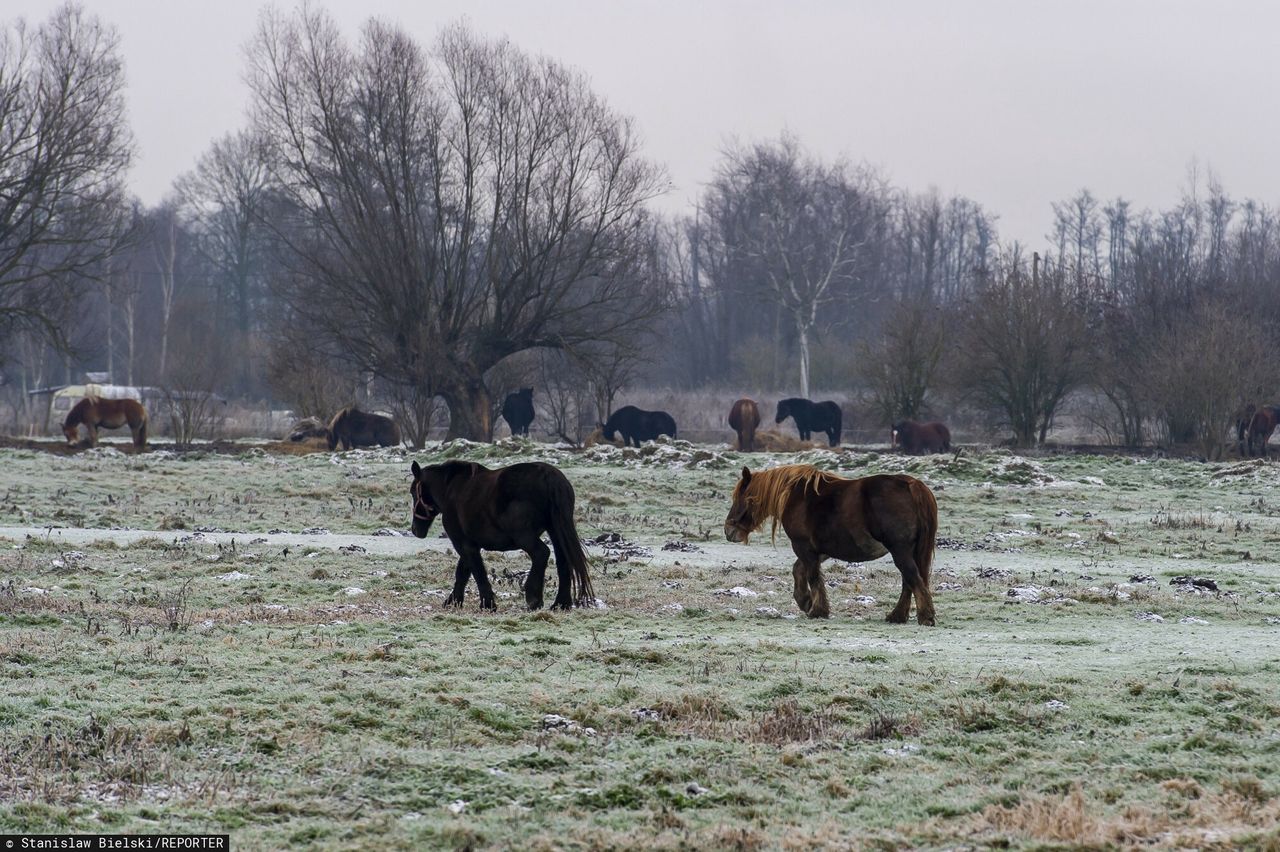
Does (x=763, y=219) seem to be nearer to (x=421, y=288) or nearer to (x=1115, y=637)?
(x=421, y=288)

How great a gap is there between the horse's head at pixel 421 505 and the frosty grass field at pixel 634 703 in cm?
61

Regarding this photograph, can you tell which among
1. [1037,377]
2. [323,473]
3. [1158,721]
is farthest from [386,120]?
[1158,721]

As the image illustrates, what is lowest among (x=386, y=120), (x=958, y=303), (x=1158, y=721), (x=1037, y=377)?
(x=1158, y=721)

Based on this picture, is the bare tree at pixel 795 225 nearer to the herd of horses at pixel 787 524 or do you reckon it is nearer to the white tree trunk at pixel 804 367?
the white tree trunk at pixel 804 367

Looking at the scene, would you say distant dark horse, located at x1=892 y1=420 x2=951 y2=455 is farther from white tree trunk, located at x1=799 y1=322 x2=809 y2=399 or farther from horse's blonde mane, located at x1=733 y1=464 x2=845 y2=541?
white tree trunk, located at x1=799 y1=322 x2=809 y2=399

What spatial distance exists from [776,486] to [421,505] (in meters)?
3.42

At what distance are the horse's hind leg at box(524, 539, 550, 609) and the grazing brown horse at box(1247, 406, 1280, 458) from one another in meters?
31.3

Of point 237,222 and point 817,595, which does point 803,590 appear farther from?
point 237,222

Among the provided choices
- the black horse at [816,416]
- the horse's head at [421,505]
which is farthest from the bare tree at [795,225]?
the horse's head at [421,505]

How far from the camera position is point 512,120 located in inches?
1597

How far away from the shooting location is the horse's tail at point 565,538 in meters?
12.3

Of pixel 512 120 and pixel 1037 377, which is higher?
pixel 512 120

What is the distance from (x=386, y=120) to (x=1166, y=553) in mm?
28375

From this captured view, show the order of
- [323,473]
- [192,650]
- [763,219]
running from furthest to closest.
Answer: [763,219]
[323,473]
[192,650]
